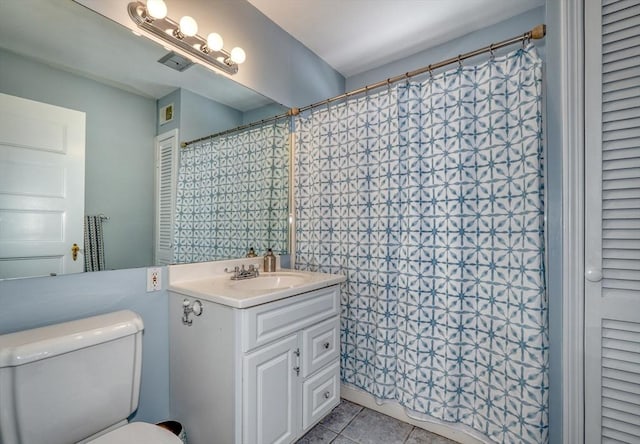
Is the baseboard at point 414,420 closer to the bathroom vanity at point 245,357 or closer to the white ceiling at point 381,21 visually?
the bathroom vanity at point 245,357

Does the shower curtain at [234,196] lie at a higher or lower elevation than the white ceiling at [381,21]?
lower

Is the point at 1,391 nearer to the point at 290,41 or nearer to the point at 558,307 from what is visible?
the point at 558,307

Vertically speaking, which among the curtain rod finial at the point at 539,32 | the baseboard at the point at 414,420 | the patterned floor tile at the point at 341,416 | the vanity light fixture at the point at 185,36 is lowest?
the patterned floor tile at the point at 341,416

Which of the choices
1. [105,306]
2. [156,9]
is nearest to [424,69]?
[156,9]

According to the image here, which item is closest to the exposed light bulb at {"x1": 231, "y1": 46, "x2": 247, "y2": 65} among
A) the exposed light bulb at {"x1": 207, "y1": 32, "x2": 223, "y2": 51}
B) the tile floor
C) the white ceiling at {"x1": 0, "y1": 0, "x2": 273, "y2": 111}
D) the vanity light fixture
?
the vanity light fixture

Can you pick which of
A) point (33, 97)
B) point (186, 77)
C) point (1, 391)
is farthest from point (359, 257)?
point (33, 97)

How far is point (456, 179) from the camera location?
1.45m

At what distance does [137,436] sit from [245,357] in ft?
1.33

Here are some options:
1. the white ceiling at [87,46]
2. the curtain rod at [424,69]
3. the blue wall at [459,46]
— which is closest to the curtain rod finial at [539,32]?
the curtain rod at [424,69]

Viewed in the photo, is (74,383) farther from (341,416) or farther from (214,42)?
(214,42)

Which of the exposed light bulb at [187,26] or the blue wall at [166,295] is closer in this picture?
the blue wall at [166,295]

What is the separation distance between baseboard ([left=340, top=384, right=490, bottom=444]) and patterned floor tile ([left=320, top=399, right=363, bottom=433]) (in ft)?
0.15

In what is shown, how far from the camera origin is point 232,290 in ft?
4.31

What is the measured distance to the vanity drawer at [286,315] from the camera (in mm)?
1147
